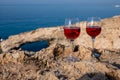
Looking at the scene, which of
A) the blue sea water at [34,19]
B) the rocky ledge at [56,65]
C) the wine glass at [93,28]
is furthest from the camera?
the blue sea water at [34,19]

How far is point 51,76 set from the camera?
216 cm

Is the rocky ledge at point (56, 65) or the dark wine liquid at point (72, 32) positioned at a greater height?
the dark wine liquid at point (72, 32)

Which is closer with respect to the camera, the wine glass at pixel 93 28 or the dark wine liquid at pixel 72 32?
the dark wine liquid at pixel 72 32

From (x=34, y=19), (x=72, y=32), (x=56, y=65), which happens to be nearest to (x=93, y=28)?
(x=72, y=32)

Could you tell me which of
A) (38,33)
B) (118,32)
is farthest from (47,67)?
(38,33)

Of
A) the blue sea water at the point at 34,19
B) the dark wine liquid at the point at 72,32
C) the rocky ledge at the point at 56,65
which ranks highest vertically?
the blue sea water at the point at 34,19

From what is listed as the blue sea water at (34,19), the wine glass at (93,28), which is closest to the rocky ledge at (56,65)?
the wine glass at (93,28)

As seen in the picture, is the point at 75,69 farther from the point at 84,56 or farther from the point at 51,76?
the point at 84,56

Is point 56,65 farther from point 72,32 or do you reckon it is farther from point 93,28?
point 93,28

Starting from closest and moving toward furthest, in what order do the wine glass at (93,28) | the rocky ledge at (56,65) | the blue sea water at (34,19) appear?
the rocky ledge at (56,65) < the wine glass at (93,28) < the blue sea water at (34,19)

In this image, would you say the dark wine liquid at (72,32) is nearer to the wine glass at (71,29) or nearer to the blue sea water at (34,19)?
the wine glass at (71,29)

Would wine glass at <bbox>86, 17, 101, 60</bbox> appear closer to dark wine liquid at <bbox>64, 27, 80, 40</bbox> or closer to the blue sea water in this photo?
dark wine liquid at <bbox>64, 27, 80, 40</bbox>

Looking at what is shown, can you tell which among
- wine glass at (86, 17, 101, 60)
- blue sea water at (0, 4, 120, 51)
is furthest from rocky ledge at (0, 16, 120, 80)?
blue sea water at (0, 4, 120, 51)

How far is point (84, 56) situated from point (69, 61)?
0.99 feet
